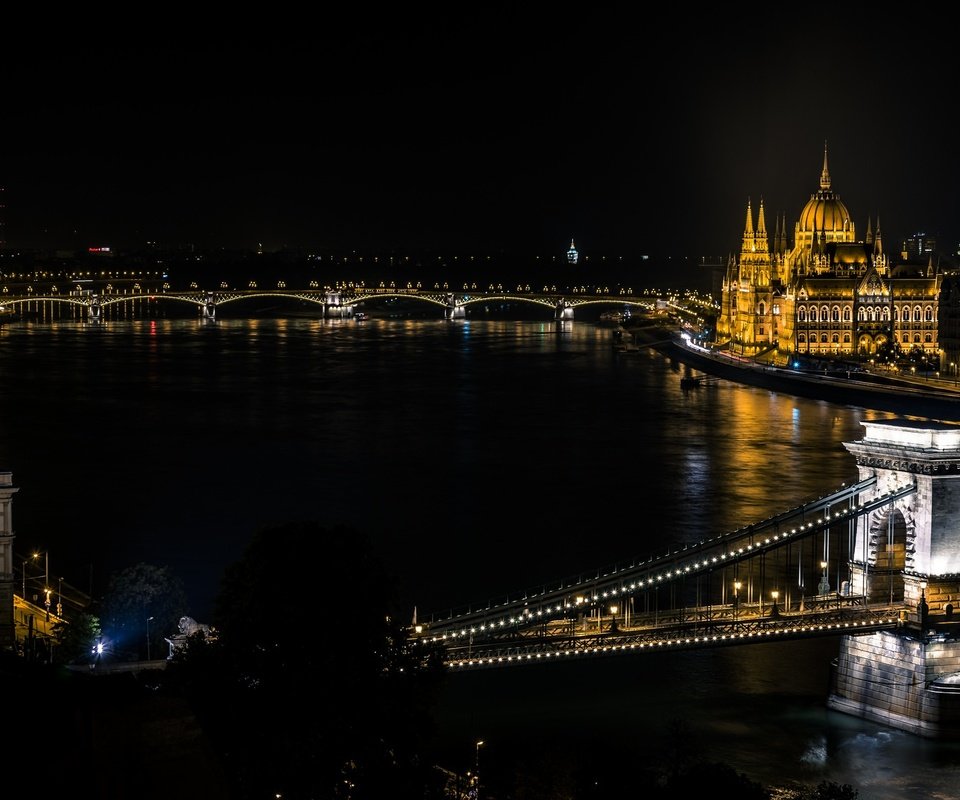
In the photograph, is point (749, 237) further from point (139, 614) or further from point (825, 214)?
point (139, 614)

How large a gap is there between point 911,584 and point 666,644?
2485 mm

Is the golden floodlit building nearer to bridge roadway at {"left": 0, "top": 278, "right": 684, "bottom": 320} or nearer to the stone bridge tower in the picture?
bridge roadway at {"left": 0, "top": 278, "right": 684, "bottom": 320}

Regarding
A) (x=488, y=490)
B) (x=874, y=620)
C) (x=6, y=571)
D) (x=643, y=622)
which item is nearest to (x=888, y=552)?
(x=874, y=620)

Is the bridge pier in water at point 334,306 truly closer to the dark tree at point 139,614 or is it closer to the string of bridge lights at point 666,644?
the dark tree at point 139,614

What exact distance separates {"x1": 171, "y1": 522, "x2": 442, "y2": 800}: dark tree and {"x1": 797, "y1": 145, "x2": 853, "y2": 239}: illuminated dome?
218 feet

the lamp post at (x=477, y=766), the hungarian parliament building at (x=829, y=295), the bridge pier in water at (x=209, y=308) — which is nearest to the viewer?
the lamp post at (x=477, y=766)

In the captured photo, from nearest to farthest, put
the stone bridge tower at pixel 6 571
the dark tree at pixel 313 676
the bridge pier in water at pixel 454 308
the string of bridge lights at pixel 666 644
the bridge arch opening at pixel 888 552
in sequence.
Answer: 1. the dark tree at pixel 313 676
2. the string of bridge lights at pixel 666 644
3. the stone bridge tower at pixel 6 571
4. the bridge arch opening at pixel 888 552
5. the bridge pier in water at pixel 454 308

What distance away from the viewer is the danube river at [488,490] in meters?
14.2

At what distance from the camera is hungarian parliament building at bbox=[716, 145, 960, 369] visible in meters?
63.2

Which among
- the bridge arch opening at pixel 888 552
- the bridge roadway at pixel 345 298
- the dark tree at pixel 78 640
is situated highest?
the bridge roadway at pixel 345 298

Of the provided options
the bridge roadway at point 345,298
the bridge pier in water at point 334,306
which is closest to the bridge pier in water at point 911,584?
the bridge roadway at point 345,298

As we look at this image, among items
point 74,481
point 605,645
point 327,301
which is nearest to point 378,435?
point 74,481

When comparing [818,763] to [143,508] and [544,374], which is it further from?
[544,374]

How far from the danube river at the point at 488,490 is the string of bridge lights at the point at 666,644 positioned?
82 centimetres
